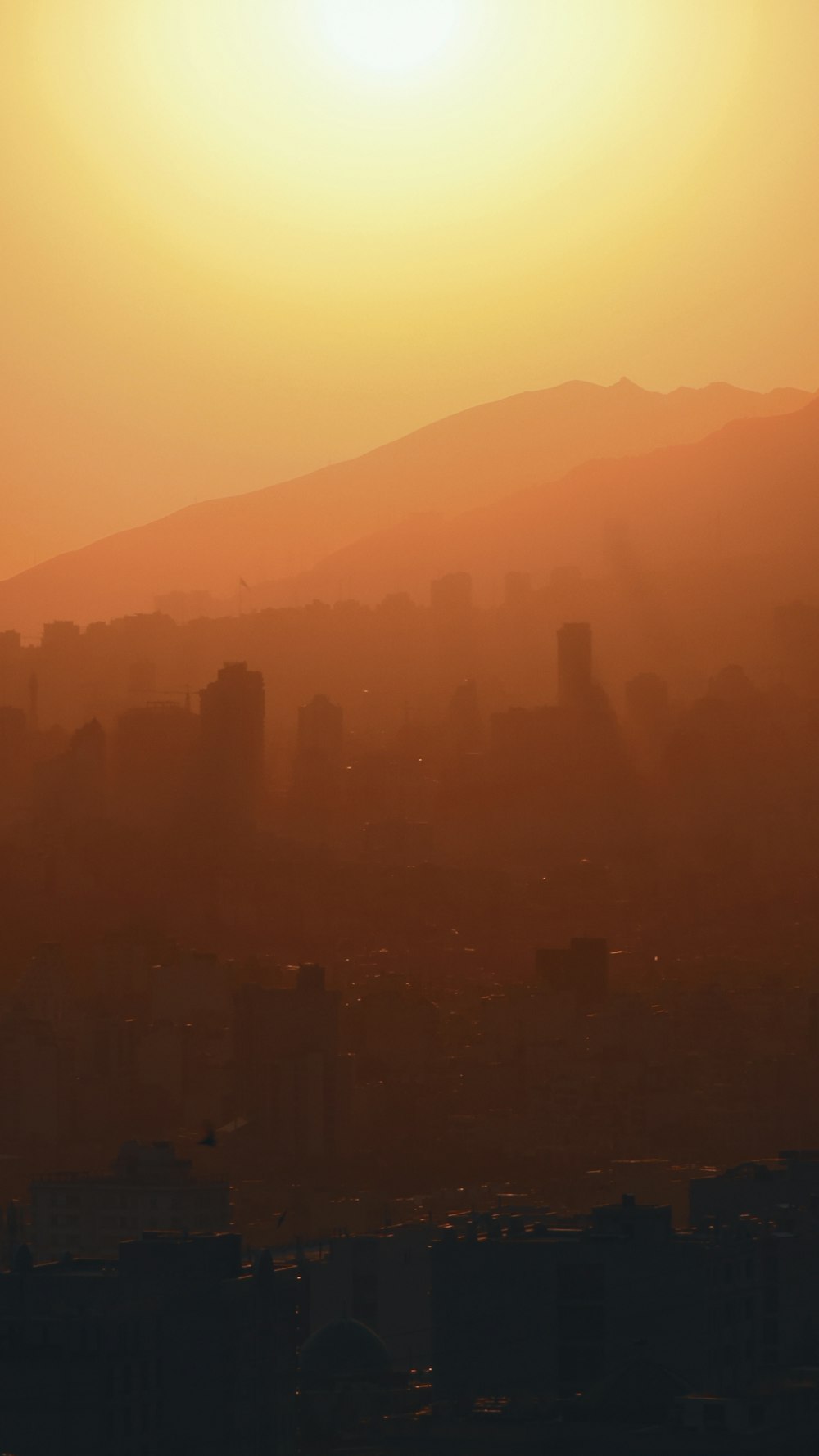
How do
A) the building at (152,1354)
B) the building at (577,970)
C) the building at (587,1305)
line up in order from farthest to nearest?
the building at (577,970), the building at (587,1305), the building at (152,1354)

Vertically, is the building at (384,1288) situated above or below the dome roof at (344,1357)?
above

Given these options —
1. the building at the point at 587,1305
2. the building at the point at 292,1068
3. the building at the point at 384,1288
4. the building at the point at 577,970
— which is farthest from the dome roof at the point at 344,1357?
the building at the point at 577,970

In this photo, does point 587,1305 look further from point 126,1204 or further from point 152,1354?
point 126,1204

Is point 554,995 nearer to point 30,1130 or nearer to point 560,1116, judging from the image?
point 560,1116

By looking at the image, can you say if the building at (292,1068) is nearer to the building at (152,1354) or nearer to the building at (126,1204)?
the building at (126,1204)

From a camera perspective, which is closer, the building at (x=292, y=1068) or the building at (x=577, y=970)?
the building at (x=292, y=1068)

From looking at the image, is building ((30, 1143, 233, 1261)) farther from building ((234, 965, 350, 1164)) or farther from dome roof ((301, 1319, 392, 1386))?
building ((234, 965, 350, 1164))
